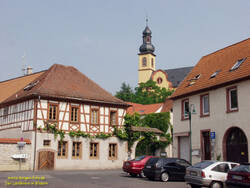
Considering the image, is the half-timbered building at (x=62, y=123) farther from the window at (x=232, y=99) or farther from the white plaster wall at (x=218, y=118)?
the window at (x=232, y=99)

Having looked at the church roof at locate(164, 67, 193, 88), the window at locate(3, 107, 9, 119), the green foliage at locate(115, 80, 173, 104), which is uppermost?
the church roof at locate(164, 67, 193, 88)

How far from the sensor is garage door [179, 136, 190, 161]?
1154 inches

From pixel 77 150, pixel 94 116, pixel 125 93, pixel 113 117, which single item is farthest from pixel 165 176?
pixel 125 93

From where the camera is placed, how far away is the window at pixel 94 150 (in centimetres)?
3572

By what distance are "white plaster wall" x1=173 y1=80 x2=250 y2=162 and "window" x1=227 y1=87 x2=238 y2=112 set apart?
13.4 inches

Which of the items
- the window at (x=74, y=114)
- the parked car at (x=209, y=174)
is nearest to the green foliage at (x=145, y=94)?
the window at (x=74, y=114)

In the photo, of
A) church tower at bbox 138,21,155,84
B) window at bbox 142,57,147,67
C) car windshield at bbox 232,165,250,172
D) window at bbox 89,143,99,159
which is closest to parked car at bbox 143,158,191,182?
car windshield at bbox 232,165,250,172

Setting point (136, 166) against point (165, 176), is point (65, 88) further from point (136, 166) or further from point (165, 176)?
point (165, 176)

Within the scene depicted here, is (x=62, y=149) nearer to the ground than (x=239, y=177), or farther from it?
farther from it

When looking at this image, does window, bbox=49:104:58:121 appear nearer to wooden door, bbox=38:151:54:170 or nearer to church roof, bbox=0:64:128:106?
church roof, bbox=0:64:128:106

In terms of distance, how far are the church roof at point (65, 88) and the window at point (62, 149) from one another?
13.5ft

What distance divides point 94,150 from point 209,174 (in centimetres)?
2053

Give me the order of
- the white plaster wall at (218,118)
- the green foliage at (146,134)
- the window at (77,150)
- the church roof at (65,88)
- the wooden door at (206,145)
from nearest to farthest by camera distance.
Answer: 1. the white plaster wall at (218,118)
2. the wooden door at (206,145)
3. the church roof at (65,88)
4. the window at (77,150)
5. the green foliage at (146,134)

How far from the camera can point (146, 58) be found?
117 m
